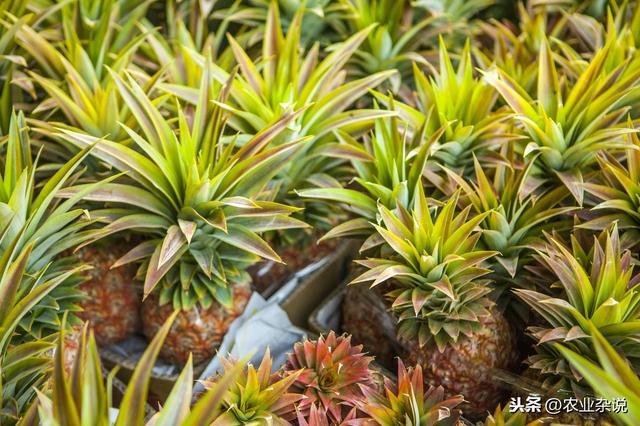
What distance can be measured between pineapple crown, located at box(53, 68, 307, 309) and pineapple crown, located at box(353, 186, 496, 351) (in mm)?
189

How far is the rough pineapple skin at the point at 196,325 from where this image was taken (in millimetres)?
1287

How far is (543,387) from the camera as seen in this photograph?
3.51 feet

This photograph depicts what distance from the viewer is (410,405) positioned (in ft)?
3.28

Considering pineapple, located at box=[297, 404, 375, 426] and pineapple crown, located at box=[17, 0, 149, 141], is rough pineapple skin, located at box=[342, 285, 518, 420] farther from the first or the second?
pineapple crown, located at box=[17, 0, 149, 141]

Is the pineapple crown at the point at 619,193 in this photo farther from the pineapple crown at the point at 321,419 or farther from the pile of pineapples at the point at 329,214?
the pineapple crown at the point at 321,419

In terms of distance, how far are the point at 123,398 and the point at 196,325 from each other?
536 mm

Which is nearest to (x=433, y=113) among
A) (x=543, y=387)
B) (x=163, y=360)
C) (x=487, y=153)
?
(x=487, y=153)

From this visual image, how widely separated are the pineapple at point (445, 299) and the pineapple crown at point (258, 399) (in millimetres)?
219

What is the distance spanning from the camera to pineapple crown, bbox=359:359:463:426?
0.98 metres

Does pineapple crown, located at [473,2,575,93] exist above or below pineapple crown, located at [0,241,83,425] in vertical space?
above

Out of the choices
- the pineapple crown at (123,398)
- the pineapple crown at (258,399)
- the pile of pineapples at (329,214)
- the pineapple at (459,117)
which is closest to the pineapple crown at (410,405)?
the pile of pineapples at (329,214)

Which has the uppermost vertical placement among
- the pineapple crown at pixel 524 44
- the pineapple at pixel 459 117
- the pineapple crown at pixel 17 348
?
the pineapple crown at pixel 524 44

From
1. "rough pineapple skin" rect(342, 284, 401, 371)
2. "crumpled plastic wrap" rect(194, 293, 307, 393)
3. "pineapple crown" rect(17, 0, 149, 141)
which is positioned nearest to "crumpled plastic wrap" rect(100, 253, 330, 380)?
"crumpled plastic wrap" rect(194, 293, 307, 393)

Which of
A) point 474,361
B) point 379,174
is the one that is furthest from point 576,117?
point 474,361
